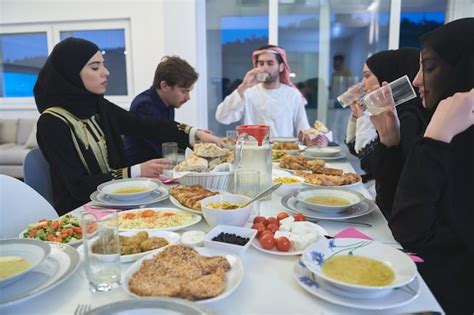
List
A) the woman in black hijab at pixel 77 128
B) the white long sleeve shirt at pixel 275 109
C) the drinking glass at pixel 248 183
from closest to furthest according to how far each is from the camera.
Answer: the drinking glass at pixel 248 183 < the woman in black hijab at pixel 77 128 < the white long sleeve shirt at pixel 275 109

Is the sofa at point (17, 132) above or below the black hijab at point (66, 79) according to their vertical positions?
below

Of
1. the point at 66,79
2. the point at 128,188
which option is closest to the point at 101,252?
the point at 128,188

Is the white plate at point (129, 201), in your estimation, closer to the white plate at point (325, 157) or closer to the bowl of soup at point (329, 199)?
the bowl of soup at point (329, 199)

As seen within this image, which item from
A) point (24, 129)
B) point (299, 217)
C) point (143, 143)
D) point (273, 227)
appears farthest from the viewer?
point (24, 129)

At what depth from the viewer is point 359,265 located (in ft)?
2.73

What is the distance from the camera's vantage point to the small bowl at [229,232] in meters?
0.89

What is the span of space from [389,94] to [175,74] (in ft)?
5.33

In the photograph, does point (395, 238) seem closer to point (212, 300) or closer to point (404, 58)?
point (212, 300)

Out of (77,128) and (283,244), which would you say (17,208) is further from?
(283,244)

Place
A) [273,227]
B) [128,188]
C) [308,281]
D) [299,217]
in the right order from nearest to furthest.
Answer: [308,281] < [273,227] < [299,217] < [128,188]

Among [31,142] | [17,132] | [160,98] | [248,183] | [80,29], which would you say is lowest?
[31,142]

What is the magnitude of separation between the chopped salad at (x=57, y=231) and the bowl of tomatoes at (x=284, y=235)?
493mm

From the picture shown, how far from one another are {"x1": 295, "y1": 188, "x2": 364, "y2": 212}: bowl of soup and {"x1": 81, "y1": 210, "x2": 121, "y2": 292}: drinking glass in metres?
0.67

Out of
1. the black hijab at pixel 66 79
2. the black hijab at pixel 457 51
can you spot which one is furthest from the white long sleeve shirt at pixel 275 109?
the black hijab at pixel 457 51
